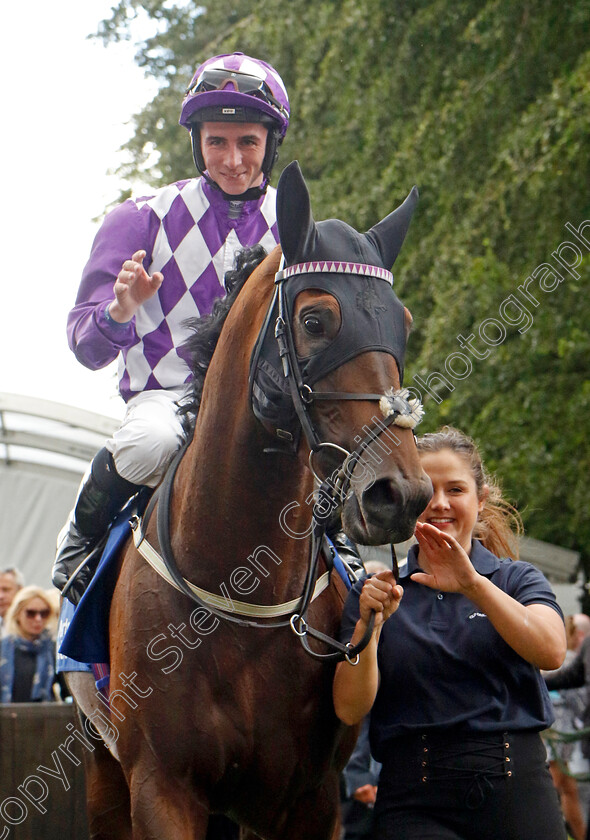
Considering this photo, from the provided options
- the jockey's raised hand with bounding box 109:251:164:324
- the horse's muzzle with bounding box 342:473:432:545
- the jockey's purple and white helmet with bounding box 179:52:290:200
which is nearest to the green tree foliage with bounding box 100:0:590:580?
the jockey's purple and white helmet with bounding box 179:52:290:200

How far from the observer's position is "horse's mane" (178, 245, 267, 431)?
3.29m

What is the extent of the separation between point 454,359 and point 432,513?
19.4ft

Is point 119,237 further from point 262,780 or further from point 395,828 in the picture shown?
point 395,828

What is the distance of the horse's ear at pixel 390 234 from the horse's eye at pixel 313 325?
327 millimetres

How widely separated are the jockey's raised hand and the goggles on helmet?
88 centimetres

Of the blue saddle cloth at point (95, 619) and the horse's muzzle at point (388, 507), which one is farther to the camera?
the blue saddle cloth at point (95, 619)

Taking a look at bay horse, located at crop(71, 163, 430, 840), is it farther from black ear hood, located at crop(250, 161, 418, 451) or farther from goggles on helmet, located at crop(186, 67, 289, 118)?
goggles on helmet, located at crop(186, 67, 289, 118)

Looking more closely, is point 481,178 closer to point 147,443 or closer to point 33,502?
point 147,443

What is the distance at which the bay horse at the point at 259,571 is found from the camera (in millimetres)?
2768

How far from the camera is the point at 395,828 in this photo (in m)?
2.98

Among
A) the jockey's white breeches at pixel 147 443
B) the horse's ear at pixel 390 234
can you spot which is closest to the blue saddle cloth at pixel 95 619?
the jockey's white breeches at pixel 147 443

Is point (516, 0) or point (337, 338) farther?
point (516, 0)

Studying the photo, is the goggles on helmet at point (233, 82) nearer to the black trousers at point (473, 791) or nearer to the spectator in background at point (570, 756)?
the black trousers at point (473, 791)

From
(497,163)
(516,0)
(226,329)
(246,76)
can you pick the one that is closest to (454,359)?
(497,163)
